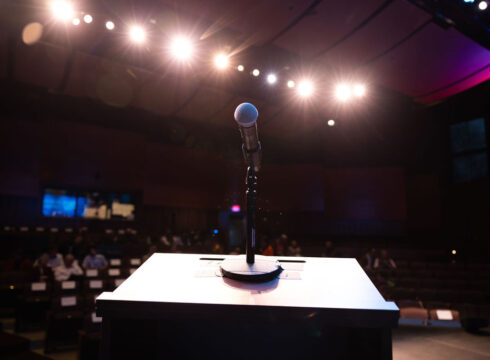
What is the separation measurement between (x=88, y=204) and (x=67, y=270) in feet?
14.6

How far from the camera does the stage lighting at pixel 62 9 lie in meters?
4.37

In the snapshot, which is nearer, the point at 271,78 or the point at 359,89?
the point at 271,78

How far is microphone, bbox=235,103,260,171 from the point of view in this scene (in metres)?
0.98

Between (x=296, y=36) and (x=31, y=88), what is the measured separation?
25.0ft

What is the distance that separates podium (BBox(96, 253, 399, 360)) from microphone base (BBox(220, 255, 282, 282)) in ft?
0.06

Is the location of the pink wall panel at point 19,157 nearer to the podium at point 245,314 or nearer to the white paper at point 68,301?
the white paper at point 68,301

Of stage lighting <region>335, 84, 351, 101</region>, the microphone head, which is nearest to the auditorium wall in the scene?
stage lighting <region>335, 84, 351, 101</region>

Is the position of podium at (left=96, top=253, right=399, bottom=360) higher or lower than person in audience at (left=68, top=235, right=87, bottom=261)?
higher

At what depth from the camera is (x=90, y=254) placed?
7.69 meters

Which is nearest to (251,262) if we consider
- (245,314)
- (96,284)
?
(245,314)

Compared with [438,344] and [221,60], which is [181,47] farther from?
[438,344]

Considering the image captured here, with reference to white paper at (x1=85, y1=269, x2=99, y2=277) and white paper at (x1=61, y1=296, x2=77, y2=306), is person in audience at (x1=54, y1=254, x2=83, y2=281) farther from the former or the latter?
white paper at (x1=61, y1=296, x2=77, y2=306)

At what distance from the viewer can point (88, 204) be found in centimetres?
1073

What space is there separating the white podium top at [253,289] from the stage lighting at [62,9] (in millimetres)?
4512
